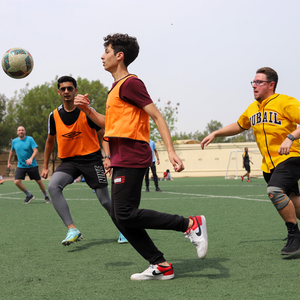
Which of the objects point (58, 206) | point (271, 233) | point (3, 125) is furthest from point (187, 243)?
point (3, 125)

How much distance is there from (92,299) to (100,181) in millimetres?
2639

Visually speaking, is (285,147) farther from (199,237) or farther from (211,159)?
(211,159)

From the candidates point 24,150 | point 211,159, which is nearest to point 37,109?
point 211,159

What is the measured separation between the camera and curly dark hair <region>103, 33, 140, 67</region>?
153 inches

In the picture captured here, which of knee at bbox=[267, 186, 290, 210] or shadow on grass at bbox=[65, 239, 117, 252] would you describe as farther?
shadow on grass at bbox=[65, 239, 117, 252]

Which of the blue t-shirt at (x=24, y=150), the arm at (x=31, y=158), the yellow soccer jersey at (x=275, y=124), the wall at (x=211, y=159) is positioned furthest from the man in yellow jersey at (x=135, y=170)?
the wall at (x=211, y=159)

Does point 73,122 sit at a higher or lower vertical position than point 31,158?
higher

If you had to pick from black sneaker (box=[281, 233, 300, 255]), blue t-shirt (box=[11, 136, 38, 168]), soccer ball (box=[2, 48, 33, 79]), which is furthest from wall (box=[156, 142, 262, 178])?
black sneaker (box=[281, 233, 300, 255])

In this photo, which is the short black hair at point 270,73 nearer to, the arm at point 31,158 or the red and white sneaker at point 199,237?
the red and white sneaker at point 199,237

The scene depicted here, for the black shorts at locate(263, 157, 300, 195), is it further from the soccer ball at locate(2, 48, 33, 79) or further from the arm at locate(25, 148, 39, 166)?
the arm at locate(25, 148, 39, 166)

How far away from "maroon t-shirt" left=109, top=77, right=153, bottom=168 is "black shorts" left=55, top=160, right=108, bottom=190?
1.97 m

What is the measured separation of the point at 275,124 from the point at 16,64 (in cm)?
508

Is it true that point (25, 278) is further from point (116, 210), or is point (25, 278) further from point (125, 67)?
point (125, 67)

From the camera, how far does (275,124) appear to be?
186 inches
